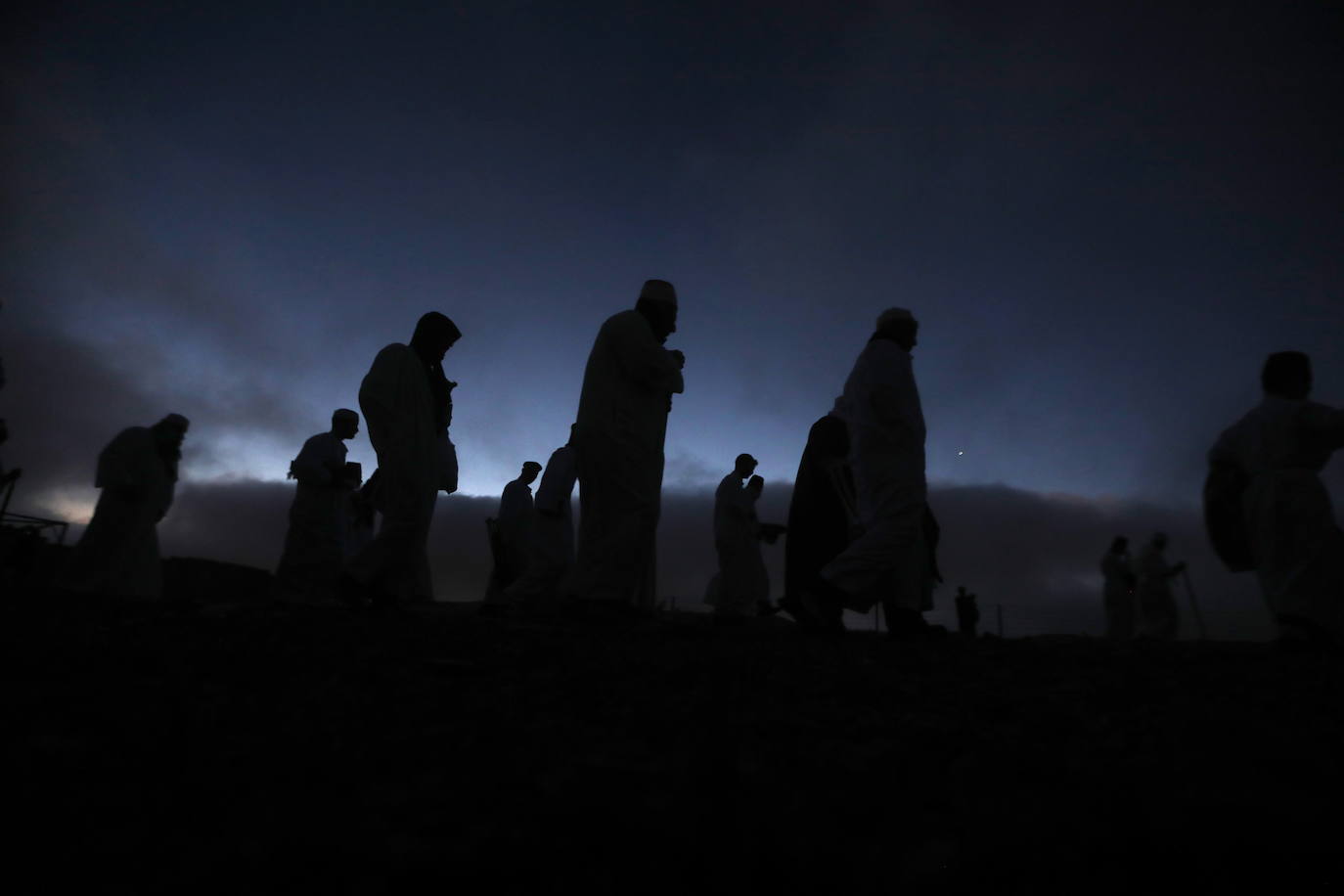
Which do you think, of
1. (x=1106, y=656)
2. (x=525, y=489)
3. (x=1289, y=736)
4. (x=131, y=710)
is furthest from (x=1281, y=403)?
(x=525, y=489)

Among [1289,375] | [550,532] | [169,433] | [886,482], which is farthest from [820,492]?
[169,433]

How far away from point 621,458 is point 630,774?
3.40 metres

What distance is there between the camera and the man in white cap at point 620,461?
4727 mm

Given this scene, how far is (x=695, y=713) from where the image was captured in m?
2.07

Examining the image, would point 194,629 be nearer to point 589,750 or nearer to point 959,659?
point 589,750

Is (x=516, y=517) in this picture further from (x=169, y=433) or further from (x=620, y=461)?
(x=620, y=461)

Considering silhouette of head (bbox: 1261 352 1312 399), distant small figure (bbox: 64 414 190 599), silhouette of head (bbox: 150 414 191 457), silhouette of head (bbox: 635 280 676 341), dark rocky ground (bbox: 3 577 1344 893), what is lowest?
dark rocky ground (bbox: 3 577 1344 893)

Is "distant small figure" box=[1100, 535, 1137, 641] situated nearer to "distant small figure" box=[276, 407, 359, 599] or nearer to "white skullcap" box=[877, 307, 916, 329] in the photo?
"white skullcap" box=[877, 307, 916, 329]

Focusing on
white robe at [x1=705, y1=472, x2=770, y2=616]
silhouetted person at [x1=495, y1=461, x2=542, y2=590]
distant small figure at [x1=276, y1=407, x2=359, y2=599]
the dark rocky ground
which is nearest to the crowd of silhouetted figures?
the dark rocky ground

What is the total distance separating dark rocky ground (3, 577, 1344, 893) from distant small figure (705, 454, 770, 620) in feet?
24.8

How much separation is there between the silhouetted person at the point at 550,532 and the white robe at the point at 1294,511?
15.0 feet

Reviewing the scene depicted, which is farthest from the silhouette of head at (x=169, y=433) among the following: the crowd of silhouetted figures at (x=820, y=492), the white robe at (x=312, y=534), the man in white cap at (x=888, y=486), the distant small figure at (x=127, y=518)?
the man in white cap at (x=888, y=486)

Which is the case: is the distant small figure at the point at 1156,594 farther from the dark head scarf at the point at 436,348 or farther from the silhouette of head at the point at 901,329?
the dark head scarf at the point at 436,348

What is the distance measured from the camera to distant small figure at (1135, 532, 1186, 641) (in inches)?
516
